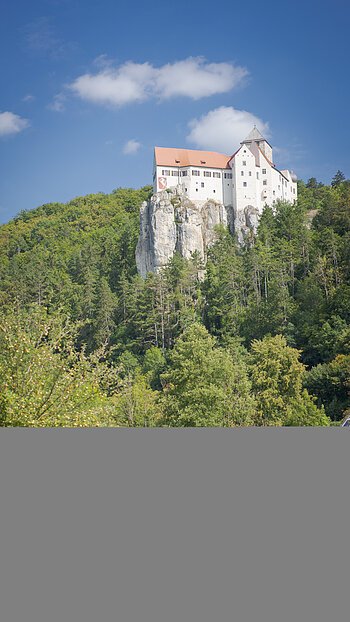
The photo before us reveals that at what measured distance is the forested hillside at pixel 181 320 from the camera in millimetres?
8141

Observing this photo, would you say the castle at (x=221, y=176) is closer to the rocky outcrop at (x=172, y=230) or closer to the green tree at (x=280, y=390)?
the rocky outcrop at (x=172, y=230)

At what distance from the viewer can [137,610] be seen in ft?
8.04

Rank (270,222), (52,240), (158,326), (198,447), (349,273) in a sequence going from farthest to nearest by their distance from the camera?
1. (52,240)
2. (270,222)
3. (158,326)
4. (349,273)
5. (198,447)

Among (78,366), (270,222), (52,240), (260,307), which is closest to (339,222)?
(270,222)

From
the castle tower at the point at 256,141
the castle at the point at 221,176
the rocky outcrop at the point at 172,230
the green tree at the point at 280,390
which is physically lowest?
the green tree at the point at 280,390

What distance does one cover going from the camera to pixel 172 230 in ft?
126

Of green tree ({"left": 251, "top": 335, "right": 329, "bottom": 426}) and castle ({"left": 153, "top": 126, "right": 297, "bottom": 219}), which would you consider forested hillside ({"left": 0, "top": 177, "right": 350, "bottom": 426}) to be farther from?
castle ({"left": 153, "top": 126, "right": 297, "bottom": 219})

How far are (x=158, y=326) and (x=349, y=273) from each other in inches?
384

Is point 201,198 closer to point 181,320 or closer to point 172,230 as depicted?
point 172,230

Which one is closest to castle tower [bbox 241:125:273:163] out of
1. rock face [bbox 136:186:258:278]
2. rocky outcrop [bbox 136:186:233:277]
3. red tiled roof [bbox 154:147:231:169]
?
red tiled roof [bbox 154:147:231:169]

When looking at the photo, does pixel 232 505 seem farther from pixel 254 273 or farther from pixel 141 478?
pixel 254 273

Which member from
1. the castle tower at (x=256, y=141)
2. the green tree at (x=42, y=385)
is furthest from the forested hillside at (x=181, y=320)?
the castle tower at (x=256, y=141)

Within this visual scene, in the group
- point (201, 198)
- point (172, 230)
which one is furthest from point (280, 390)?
point (201, 198)

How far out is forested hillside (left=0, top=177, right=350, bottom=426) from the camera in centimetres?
814
